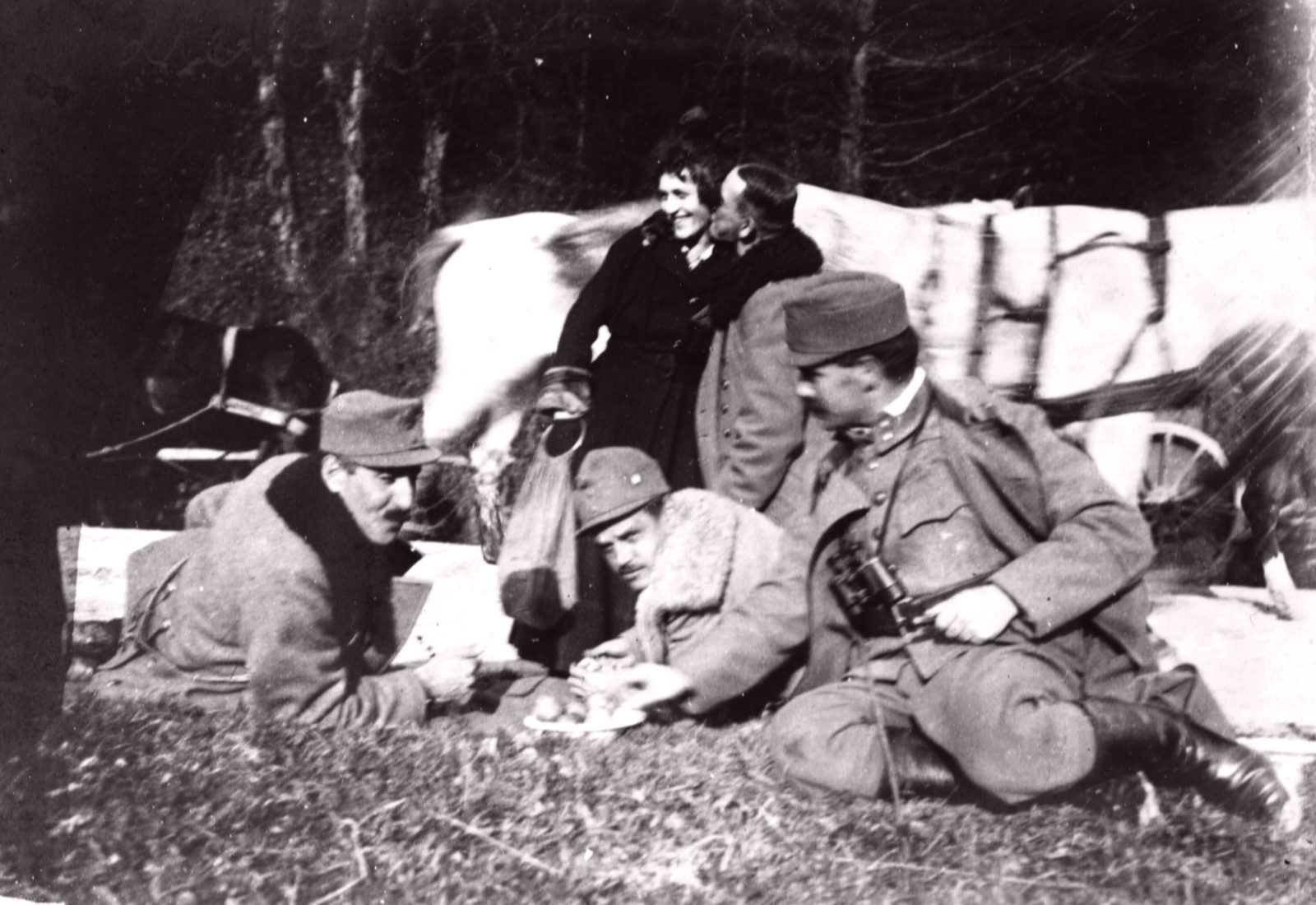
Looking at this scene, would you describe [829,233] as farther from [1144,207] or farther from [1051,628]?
[1051,628]

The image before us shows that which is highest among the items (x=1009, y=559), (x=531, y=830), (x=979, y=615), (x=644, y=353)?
(x=644, y=353)

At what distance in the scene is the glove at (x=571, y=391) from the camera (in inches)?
186

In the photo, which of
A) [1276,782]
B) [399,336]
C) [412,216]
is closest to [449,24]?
[412,216]

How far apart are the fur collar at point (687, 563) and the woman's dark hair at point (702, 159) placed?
3.26 feet

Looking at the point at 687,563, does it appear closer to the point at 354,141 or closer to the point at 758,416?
the point at 758,416

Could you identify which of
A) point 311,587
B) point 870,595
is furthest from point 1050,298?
point 311,587

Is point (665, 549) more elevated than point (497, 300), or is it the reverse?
point (497, 300)

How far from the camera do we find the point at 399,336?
16.1 feet

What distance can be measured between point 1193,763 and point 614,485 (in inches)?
77.8

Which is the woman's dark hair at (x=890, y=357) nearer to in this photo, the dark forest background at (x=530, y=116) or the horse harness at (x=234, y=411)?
the dark forest background at (x=530, y=116)

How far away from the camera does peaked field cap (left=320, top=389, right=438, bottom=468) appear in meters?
4.79

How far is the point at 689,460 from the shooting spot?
15.3ft

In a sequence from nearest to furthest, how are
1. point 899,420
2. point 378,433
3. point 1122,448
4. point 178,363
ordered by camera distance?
point 899,420, point 1122,448, point 378,433, point 178,363

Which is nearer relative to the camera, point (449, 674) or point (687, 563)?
point (687, 563)
